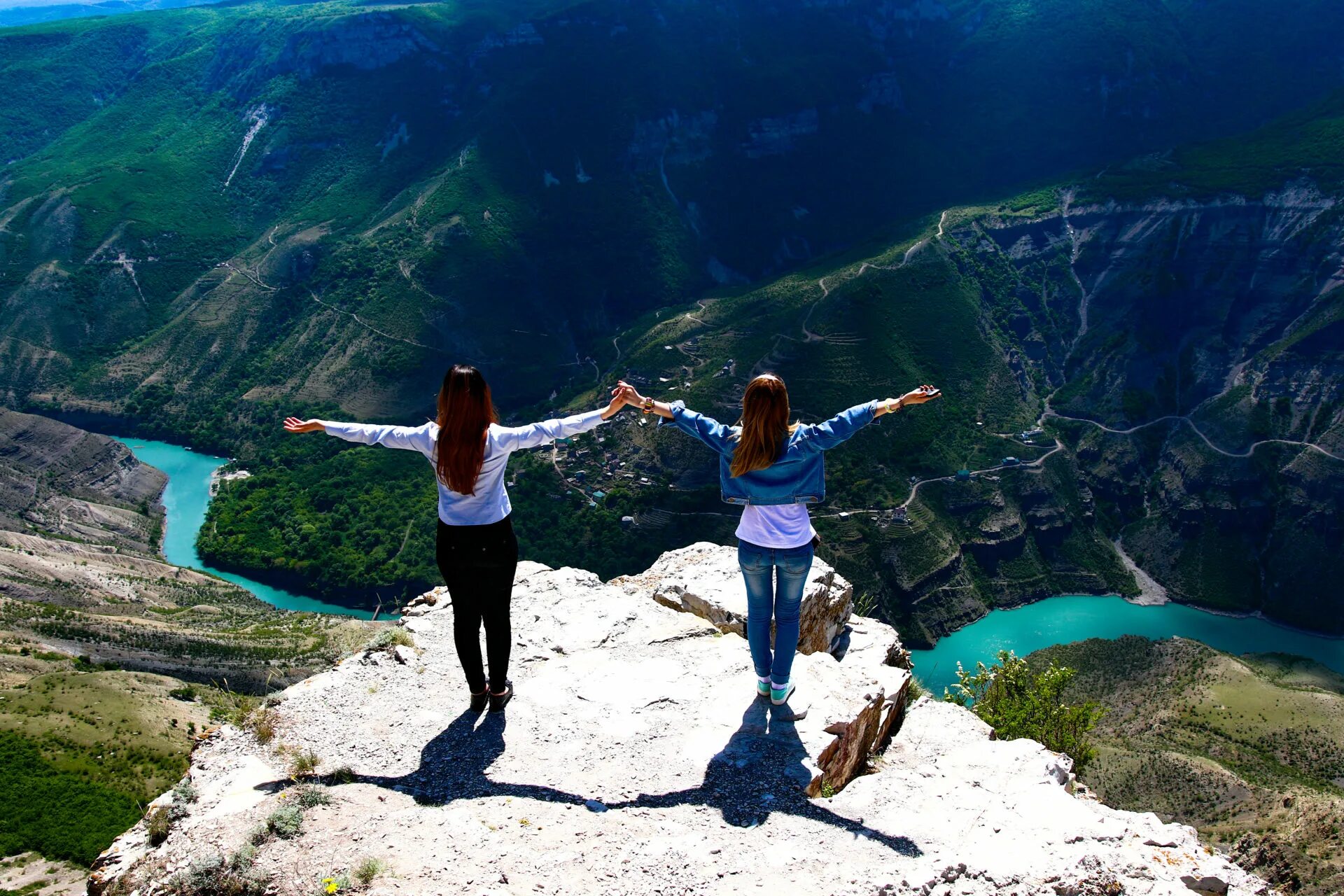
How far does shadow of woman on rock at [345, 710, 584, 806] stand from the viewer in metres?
8.55

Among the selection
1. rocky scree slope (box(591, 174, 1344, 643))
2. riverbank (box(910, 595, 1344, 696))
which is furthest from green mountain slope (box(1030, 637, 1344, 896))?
rocky scree slope (box(591, 174, 1344, 643))

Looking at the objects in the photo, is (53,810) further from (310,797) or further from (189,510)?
(189,510)

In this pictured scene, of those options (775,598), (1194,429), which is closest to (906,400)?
(775,598)

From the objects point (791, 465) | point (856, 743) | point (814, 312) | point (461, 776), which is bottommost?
point (814, 312)

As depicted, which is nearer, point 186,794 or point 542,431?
point 186,794

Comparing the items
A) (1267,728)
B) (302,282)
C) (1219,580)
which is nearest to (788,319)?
(1219,580)

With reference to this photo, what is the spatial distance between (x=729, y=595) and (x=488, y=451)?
6.50 metres

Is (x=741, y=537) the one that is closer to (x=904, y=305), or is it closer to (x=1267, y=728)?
(x=1267, y=728)

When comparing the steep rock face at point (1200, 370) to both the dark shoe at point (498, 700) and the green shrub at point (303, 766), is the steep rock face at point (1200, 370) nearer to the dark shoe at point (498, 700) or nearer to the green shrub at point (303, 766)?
the dark shoe at point (498, 700)

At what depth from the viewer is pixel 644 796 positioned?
28.1ft

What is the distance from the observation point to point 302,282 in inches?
4510

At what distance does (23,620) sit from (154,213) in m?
92.4

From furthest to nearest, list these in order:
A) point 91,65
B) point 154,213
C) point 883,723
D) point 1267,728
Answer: point 91,65 < point 154,213 < point 1267,728 < point 883,723

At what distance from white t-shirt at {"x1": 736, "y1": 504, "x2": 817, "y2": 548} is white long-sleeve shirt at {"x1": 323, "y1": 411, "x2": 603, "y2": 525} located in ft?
6.44
